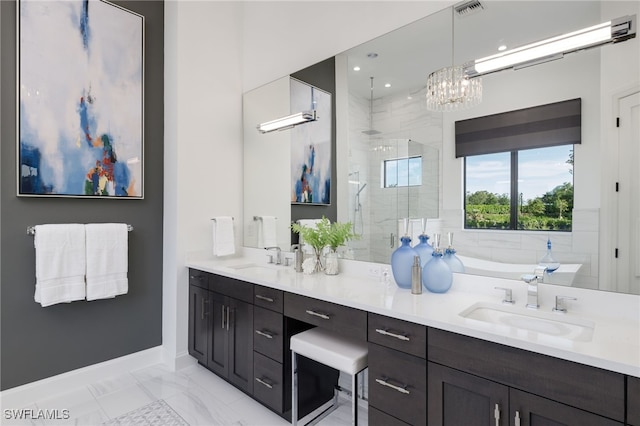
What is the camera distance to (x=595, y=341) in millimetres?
1166

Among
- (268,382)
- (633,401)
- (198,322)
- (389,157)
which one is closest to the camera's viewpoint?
(633,401)

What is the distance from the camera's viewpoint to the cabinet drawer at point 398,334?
1.41 metres

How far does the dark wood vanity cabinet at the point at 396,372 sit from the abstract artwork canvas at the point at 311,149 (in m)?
1.21

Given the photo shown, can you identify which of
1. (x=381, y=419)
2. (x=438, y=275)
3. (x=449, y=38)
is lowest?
(x=381, y=419)

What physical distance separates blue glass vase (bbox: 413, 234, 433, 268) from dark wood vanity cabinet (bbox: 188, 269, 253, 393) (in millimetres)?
1096

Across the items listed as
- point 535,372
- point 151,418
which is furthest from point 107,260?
point 535,372

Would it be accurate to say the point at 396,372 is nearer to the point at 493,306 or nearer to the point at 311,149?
the point at 493,306

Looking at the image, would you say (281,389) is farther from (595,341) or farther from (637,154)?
(637,154)

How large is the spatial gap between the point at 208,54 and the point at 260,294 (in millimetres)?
2191

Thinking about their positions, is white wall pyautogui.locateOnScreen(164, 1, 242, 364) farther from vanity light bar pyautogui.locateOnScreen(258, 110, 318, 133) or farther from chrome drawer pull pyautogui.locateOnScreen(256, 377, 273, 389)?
chrome drawer pull pyautogui.locateOnScreen(256, 377, 273, 389)

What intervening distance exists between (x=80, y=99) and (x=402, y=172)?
7.77 ft

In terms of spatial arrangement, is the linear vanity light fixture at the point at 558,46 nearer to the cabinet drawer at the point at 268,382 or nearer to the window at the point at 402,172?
the window at the point at 402,172

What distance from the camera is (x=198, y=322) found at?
2.72m

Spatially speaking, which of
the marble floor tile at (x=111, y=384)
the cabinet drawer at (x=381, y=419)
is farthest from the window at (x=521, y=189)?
the marble floor tile at (x=111, y=384)
